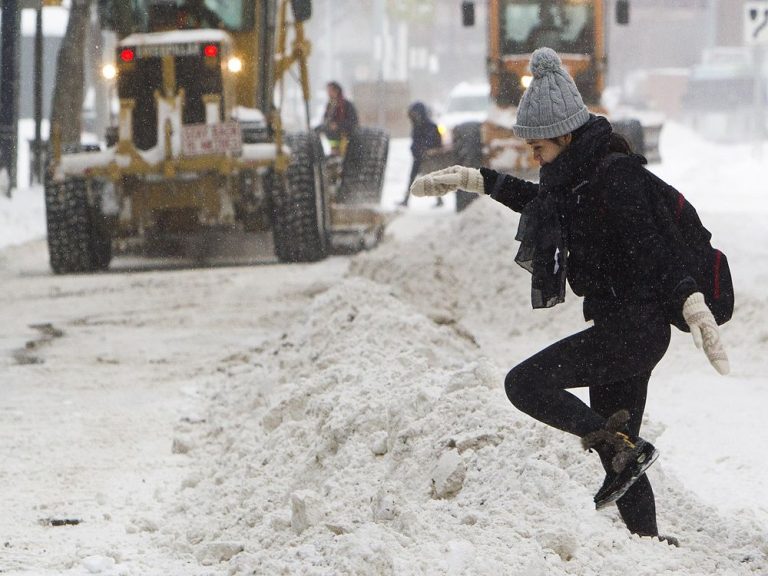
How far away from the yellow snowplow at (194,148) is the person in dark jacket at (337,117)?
11.8 ft

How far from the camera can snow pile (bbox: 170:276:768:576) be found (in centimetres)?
405

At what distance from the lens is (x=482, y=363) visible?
20.8 feet

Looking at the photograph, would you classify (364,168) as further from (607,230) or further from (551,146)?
(607,230)

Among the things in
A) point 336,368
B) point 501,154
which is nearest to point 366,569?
point 336,368

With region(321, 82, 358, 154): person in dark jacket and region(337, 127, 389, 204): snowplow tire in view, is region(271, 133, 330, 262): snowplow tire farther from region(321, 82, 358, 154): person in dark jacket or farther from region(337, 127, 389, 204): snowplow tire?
region(321, 82, 358, 154): person in dark jacket

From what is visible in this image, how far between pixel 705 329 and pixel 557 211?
21.9 inches

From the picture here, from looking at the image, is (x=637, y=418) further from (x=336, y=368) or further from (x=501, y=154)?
(x=501, y=154)

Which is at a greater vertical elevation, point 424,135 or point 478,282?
point 424,135

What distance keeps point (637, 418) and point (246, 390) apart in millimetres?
3665

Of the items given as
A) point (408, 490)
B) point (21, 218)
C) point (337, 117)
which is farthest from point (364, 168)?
point (408, 490)

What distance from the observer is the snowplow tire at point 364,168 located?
16.8 metres

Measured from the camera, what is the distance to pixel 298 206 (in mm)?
14273

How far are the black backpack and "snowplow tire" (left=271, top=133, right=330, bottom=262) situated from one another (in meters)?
10.1

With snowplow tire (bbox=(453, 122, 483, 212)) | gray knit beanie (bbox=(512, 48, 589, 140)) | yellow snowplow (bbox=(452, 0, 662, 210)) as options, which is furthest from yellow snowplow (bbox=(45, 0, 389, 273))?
A: gray knit beanie (bbox=(512, 48, 589, 140))
